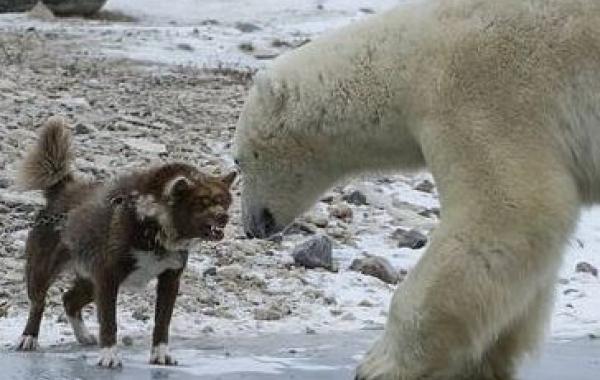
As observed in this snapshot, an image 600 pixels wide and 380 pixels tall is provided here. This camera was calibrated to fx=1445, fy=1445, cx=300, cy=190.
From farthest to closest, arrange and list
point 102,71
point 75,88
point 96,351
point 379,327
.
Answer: point 102,71 → point 75,88 → point 379,327 → point 96,351

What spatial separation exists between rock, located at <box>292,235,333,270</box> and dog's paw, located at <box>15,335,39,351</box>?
7.95ft

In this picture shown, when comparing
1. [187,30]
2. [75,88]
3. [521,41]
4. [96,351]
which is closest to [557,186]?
[521,41]

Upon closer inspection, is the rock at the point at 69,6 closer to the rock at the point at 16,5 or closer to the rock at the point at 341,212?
the rock at the point at 16,5

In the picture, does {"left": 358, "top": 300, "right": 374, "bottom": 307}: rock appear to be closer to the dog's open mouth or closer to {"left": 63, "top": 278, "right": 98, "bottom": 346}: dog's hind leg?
{"left": 63, "top": 278, "right": 98, "bottom": 346}: dog's hind leg

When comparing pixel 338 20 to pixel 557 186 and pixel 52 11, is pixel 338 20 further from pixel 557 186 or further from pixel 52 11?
pixel 557 186

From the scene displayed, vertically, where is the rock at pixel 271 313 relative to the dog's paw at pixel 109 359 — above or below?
below

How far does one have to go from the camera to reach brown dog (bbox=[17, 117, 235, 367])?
6.09 meters

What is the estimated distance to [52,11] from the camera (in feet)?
78.6

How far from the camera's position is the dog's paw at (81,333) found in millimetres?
6660

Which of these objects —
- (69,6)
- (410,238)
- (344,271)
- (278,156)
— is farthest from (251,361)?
(69,6)

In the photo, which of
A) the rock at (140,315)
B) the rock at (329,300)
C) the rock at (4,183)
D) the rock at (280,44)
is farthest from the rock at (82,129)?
the rock at (280,44)

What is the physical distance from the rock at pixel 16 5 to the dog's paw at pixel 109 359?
18655 millimetres

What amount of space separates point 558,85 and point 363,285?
3.41 m

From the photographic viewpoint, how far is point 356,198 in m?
10.5
